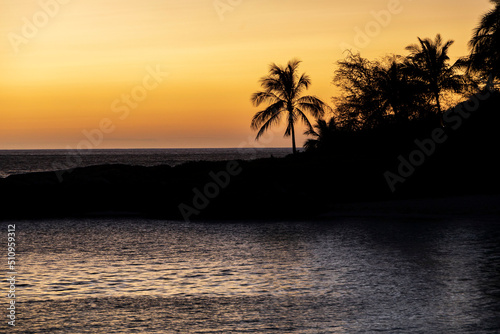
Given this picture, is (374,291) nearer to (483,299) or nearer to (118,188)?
(483,299)

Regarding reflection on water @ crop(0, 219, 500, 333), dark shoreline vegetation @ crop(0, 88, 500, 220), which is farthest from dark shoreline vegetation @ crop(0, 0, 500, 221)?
reflection on water @ crop(0, 219, 500, 333)

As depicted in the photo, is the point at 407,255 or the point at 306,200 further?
the point at 306,200

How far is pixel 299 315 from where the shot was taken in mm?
7949

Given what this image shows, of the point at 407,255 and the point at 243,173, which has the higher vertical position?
the point at 243,173

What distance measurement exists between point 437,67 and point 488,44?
322 inches

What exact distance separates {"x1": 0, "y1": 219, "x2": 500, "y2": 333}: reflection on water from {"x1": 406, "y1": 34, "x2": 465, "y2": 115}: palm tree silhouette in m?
23.5

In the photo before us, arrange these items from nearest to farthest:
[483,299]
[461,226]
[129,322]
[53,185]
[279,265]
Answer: [129,322] < [483,299] < [279,265] < [461,226] < [53,185]

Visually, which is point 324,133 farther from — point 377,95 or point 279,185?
point 279,185

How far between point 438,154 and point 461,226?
38.8 ft

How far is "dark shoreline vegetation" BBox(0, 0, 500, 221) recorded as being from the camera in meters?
24.2

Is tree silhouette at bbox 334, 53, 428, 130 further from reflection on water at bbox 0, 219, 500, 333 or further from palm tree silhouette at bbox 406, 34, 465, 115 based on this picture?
reflection on water at bbox 0, 219, 500, 333

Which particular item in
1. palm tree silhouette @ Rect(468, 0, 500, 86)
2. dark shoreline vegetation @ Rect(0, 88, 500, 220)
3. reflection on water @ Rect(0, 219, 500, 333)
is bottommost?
reflection on water @ Rect(0, 219, 500, 333)

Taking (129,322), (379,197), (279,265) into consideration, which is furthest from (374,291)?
(379,197)

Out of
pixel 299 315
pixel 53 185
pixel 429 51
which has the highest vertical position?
pixel 429 51
